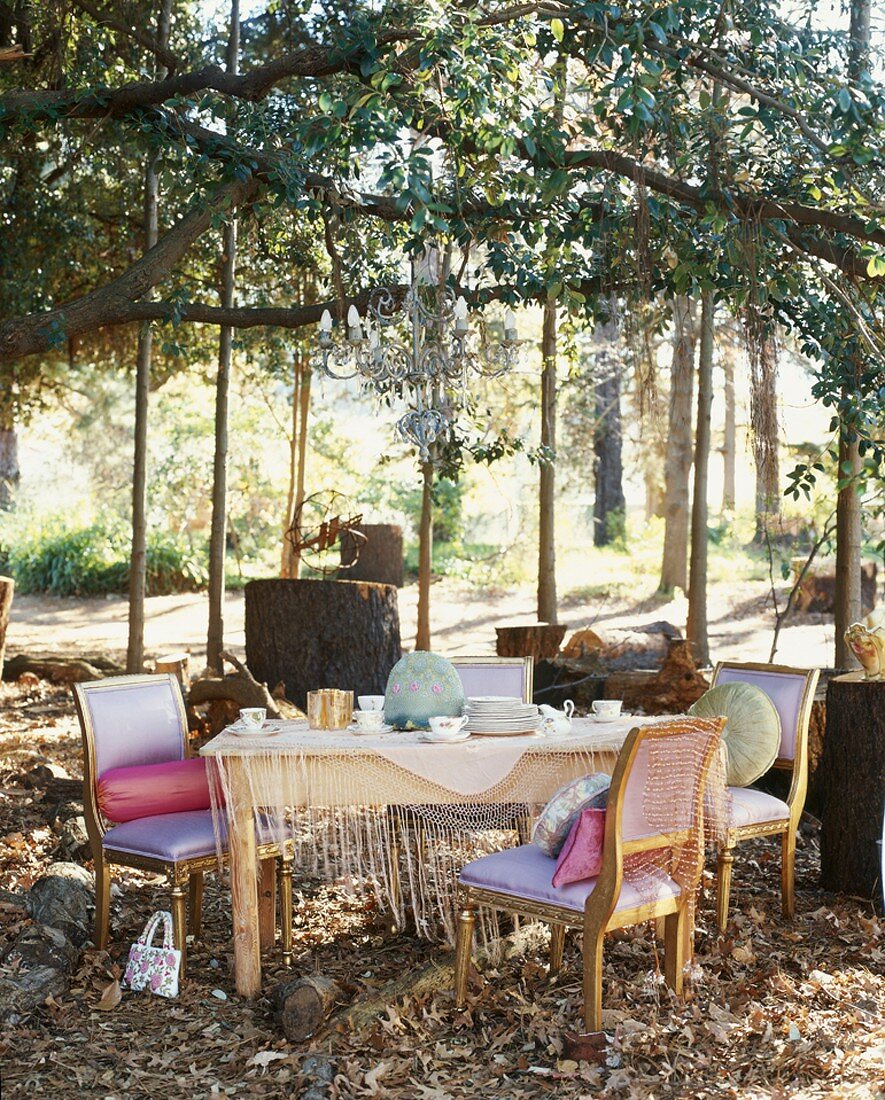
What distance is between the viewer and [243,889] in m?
3.92

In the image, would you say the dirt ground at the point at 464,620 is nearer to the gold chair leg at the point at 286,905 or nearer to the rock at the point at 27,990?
the gold chair leg at the point at 286,905

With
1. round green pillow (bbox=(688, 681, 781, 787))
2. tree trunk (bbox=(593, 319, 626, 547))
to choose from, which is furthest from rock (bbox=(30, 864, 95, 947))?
tree trunk (bbox=(593, 319, 626, 547))

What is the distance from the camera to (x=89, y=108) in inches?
227

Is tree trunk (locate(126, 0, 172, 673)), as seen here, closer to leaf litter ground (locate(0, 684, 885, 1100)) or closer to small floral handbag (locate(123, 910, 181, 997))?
leaf litter ground (locate(0, 684, 885, 1100))

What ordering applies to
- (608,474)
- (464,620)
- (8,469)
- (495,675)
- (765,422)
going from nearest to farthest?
(765,422)
(495,675)
(464,620)
(8,469)
(608,474)

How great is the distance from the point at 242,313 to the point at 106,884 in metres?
3.29

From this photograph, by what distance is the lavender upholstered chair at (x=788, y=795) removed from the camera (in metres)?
4.41

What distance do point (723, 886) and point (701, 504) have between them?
4.31 m

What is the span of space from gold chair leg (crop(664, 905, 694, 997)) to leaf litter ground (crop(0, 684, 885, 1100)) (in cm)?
6

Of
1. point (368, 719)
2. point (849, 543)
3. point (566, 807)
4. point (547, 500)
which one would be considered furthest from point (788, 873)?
point (547, 500)

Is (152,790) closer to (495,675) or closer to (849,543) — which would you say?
(495,675)

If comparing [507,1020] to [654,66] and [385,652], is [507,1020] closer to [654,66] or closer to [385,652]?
[654,66]

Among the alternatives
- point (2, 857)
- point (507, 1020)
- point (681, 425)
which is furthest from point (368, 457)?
point (507, 1020)

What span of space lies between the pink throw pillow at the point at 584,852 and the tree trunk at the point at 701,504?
503cm
